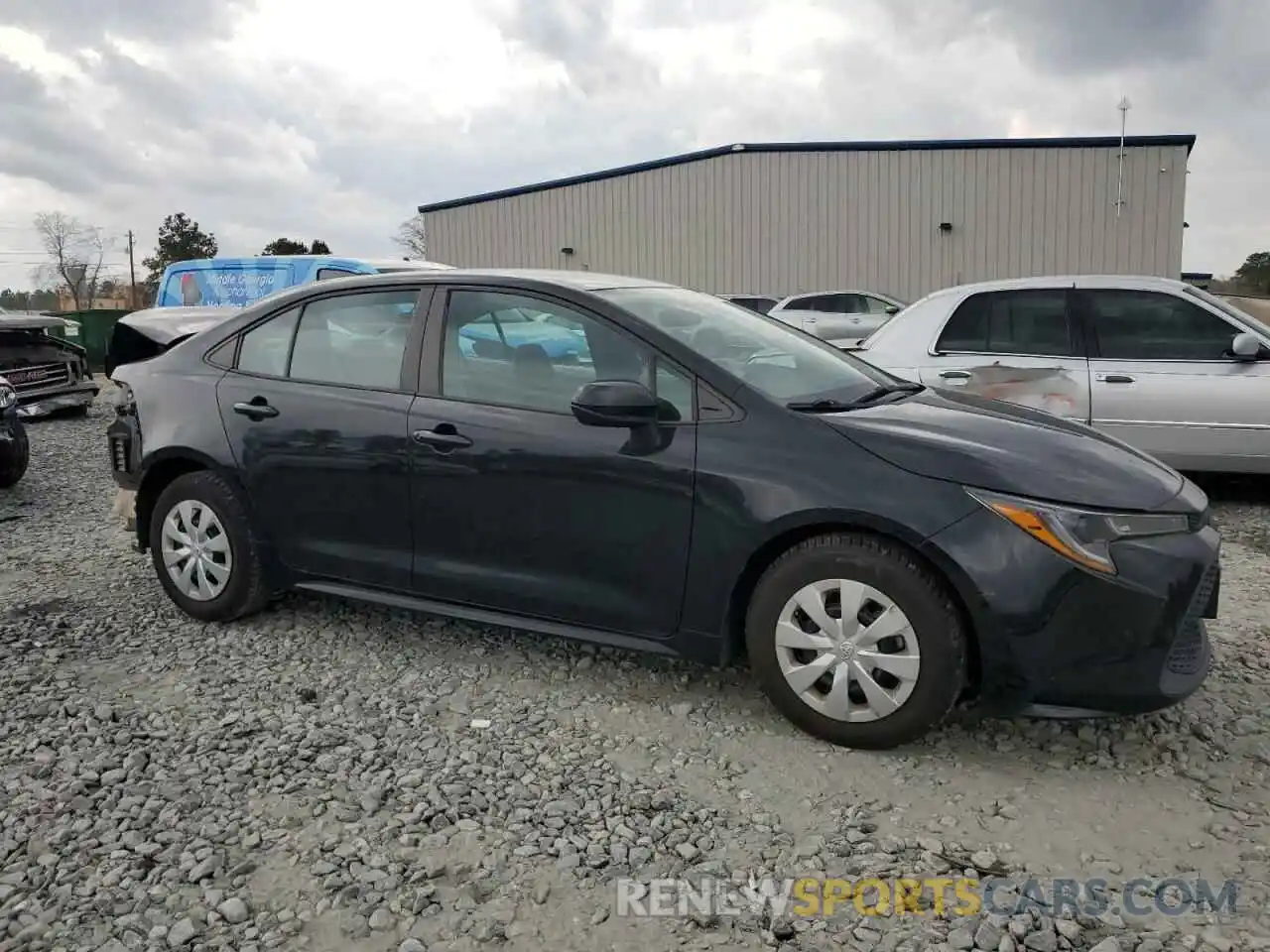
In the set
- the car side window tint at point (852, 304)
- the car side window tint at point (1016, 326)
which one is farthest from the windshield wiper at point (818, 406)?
the car side window tint at point (852, 304)

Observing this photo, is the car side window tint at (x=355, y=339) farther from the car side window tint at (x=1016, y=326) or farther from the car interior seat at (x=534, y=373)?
the car side window tint at (x=1016, y=326)

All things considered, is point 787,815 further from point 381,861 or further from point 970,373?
point 970,373

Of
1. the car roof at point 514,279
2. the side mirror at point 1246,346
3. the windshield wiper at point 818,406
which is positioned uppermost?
the car roof at point 514,279

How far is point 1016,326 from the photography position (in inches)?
264

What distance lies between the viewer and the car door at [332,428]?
3.98 meters

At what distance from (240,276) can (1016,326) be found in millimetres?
8628

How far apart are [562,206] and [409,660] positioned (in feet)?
78.0

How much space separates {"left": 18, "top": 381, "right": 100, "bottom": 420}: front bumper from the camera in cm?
1139

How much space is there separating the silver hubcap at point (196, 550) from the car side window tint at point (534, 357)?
1.33 m

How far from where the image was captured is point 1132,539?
3.00m

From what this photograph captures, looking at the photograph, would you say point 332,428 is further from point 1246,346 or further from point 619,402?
point 1246,346

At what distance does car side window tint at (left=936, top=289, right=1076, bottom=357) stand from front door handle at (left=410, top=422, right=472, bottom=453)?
4086mm

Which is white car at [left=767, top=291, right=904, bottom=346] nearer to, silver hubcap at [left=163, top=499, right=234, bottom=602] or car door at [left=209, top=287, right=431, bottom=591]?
car door at [left=209, top=287, right=431, bottom=591]

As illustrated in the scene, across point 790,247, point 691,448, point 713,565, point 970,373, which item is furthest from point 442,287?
point 790,247
